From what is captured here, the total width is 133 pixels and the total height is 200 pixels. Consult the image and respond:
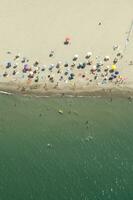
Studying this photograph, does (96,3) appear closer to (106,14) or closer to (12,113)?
(106,14)

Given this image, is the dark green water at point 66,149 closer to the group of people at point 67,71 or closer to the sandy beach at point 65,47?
the sandy beach at point 65,47

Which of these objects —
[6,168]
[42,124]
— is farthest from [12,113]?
[6,168]

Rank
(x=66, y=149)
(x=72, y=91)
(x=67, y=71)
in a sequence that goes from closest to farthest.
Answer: (x=66, y=149)
(x=72, y=91)
(x=67, y=71)

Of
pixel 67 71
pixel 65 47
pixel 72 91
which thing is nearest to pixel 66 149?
pixel 72 91

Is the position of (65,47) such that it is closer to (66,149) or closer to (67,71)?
(67,71)

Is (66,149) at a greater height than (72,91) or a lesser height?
lesser
